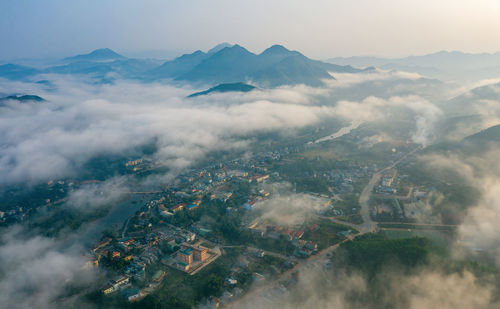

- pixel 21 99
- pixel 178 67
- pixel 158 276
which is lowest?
pixel 158 276

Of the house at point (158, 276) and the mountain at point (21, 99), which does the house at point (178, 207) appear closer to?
the house at point (158, 276)

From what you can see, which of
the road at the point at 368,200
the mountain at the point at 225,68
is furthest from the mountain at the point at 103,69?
the road at the point at 368,200

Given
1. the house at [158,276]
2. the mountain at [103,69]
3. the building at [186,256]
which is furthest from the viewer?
the mountain at [103,69]

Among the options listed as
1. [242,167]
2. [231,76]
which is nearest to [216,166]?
[242,167]

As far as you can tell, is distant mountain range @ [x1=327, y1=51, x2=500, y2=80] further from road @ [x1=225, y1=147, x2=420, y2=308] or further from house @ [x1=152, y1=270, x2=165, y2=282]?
house @ [x1=152, y1=270, x2=165, y2=282]

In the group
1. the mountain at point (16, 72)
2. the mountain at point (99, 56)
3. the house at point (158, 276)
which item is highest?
the mountain at point (99, 56)

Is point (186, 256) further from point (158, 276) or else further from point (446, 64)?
point (446, 64)

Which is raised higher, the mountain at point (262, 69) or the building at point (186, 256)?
the mountain at point (262, 69)

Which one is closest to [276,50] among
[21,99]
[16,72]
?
[21,99]
